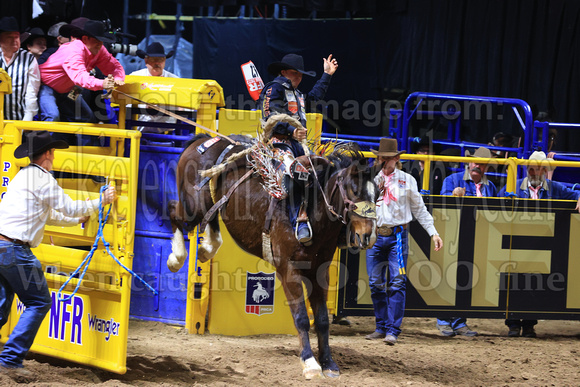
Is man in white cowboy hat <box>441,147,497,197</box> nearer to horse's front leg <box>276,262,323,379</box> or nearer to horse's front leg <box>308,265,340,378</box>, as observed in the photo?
horse's front leg <box>308,265,340,378</box>

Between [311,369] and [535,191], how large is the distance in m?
3.83

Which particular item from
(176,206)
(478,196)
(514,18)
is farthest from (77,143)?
(514,18)

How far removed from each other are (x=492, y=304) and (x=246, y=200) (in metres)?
3.29

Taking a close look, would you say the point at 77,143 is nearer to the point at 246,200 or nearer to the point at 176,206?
the point at 176,206

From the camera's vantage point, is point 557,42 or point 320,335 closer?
point 320,335

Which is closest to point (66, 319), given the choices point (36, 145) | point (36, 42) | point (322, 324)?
point (36, 145)

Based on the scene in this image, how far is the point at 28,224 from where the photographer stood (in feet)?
17.2

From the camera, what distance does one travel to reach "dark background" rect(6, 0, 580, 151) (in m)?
11.6

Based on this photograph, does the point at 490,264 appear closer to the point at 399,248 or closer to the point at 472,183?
the point at 472,183

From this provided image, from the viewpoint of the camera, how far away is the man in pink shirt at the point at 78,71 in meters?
6.56

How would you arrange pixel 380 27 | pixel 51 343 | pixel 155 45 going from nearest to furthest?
1. pixel 51 343
2. pixel 155 45
3. pixel 380 27

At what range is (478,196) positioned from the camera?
26.0 ft

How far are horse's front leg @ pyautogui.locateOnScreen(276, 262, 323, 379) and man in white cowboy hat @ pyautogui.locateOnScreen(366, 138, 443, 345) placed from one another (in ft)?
5.54

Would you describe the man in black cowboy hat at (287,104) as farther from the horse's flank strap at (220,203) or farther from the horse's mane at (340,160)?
the horse's flank strap at (220,203)
